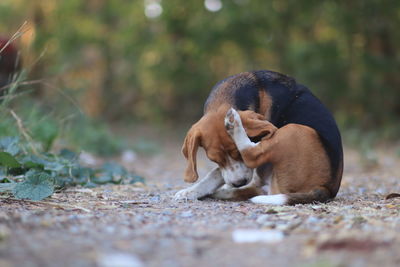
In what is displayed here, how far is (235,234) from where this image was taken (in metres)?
2.77

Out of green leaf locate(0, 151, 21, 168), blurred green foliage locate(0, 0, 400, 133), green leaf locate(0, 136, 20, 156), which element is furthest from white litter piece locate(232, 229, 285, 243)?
blurred green foliage locate(0, 0, 400, 133)

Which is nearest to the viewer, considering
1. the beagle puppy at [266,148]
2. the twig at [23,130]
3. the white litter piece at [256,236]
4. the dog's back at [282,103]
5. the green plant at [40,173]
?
the white litter piece at [256,236]

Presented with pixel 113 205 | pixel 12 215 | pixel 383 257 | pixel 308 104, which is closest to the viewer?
pixel 383 257

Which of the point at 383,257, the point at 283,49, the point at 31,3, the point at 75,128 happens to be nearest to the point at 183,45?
the point at 283,49

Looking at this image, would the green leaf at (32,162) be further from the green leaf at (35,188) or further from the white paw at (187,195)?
the white paw at (187,195)

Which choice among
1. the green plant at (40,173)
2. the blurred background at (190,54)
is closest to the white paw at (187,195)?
the green plant at (40,173)

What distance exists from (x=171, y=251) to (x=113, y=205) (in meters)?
1.44

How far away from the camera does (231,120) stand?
3982 millimetres

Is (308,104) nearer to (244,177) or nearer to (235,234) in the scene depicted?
(244,177)

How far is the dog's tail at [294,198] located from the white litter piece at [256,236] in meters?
1.18

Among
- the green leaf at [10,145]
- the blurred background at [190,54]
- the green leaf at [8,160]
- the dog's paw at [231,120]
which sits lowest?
the green leaf at [8,160]

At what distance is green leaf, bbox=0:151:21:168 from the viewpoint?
4430 mm

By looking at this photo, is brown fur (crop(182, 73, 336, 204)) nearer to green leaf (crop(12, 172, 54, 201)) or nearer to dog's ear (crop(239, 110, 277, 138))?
dog's ear (crop(239, 110, 277, 138))

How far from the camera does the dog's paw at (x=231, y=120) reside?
157 inches
